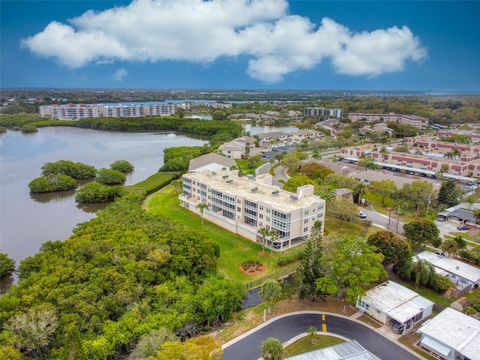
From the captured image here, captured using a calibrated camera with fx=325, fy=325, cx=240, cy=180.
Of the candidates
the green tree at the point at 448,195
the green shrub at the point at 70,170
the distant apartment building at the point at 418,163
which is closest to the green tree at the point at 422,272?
the green tree at the point at 448,195

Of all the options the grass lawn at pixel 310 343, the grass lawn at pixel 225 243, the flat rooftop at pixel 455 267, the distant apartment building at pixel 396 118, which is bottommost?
the grass lawn at pixel 310 343

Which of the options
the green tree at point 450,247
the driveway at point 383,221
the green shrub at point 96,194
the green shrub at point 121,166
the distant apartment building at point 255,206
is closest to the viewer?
the green tree at point 450,247

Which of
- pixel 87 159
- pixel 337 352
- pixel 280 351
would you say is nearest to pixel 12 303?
pixel 280 351

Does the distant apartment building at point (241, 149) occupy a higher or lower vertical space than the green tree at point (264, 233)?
higher

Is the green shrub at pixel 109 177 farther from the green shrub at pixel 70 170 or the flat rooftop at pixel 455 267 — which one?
the flat rooftop at pixel 455 267

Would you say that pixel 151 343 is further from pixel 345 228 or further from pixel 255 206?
pixel 345 228
